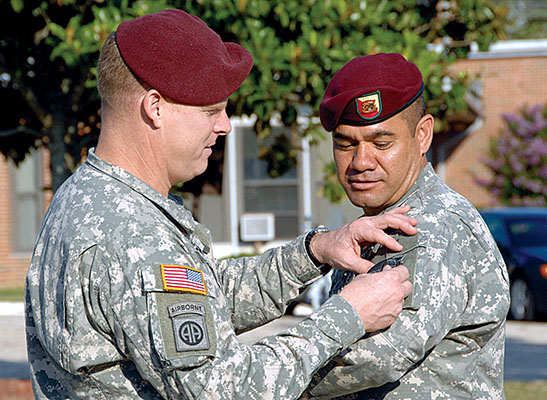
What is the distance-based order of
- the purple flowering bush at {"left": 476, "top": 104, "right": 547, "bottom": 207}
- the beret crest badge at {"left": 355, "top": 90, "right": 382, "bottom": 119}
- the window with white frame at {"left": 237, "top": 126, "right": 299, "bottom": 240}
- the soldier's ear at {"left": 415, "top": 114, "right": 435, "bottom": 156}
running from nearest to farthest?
the beret crest badge at {"left": 355, "top": 90, "right": 382, "bottom": 119} → the soldier's ear at {"left": 415, "top": 114, "right": 435, "bottom": 156} → the window with white frame at {"left": 237, "top": 126, "right": 299, "bottom": 240} → the purple flowering bush at {"left": 476, "top": 104, "right": 547, "bottom": 207}

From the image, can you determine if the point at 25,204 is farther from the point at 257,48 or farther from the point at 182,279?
the point at 182,279

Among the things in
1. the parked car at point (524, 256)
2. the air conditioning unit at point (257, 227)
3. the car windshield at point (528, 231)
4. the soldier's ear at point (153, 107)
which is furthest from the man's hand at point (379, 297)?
the air conditioning unit at point (257, 227)

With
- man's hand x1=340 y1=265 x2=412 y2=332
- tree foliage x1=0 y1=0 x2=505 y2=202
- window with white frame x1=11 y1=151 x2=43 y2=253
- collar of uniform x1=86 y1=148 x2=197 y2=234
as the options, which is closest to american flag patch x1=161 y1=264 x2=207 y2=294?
collar of uniform x1=86 y1=148 x2=197 y2=234

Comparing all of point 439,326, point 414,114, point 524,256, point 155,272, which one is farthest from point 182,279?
point 524,256

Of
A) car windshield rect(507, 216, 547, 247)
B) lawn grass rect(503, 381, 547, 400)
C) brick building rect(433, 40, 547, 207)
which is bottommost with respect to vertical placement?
lawn grass rect(503, 381, 547, 400)

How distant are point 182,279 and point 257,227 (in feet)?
43.6

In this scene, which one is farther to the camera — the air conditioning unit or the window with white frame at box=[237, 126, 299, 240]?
the window with white frame at box=[237, 126, 299, 240]

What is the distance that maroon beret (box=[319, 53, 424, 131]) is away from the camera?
2.48 meters

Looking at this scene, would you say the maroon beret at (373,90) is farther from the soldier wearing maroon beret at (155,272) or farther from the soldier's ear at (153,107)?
the soldier's ear at (153,107)

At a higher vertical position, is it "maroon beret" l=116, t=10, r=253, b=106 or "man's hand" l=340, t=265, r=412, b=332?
"maroon beret" l=116, t=10, r=253, b=106

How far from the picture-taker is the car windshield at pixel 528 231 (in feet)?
38.4

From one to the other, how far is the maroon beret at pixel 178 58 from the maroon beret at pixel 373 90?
42 cm

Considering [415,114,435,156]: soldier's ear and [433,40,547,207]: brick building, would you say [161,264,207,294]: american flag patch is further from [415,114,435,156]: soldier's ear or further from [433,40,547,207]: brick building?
[433,40,547,207]: brick building

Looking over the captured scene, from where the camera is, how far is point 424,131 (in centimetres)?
266
